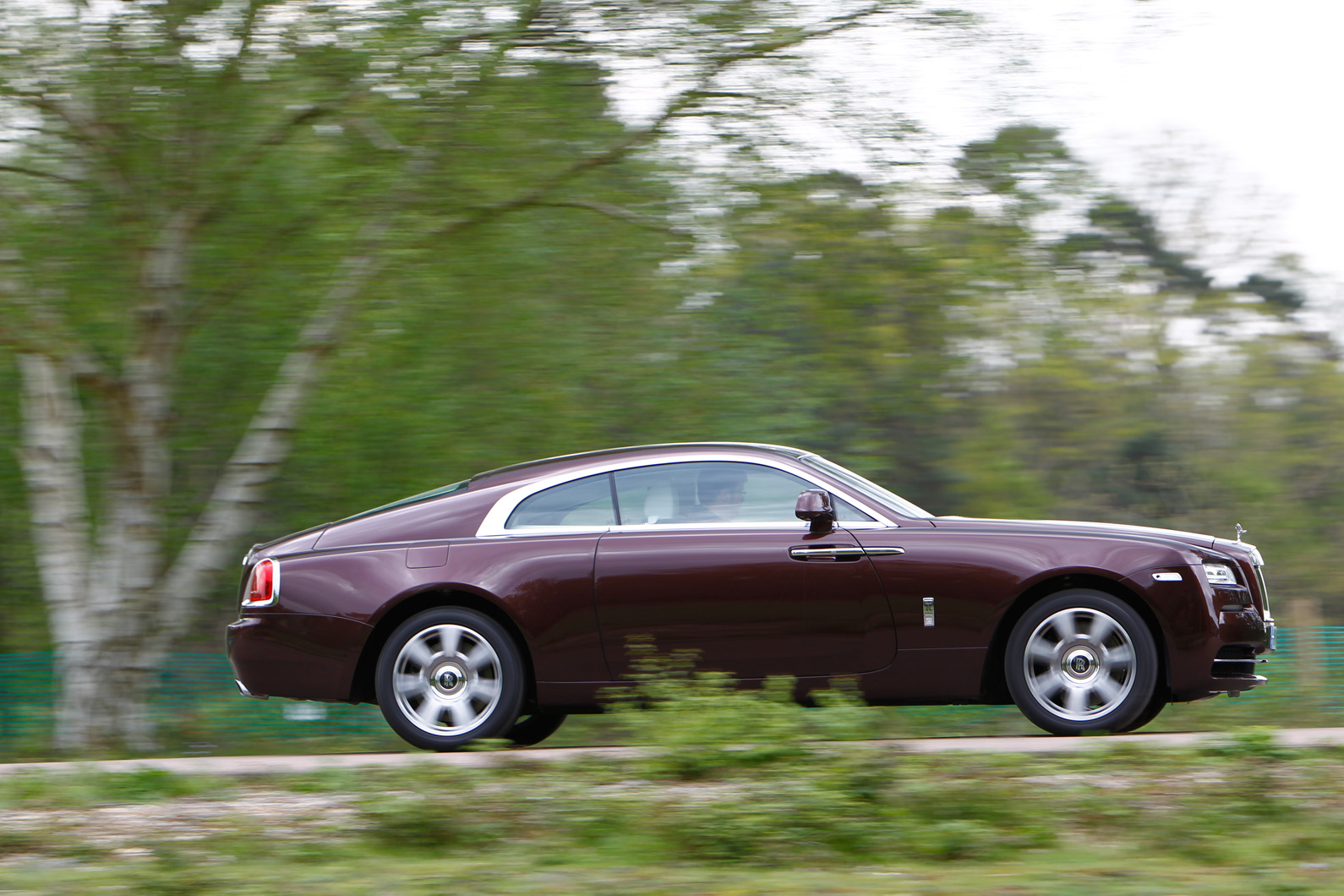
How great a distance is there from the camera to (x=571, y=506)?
7.02 meters

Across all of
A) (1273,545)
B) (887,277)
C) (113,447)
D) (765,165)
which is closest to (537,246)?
(765,165)

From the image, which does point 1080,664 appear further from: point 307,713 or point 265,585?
point 307,713

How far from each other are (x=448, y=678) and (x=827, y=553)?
6.48 ft

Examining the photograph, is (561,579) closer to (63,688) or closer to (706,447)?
(706,447)

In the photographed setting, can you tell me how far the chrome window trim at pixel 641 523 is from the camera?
271 inches

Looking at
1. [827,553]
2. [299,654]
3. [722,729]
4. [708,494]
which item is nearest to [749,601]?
[827,553]

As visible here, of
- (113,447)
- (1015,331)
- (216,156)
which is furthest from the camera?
(1015,331)

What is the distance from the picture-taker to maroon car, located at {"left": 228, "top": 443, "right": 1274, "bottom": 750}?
21.7ft

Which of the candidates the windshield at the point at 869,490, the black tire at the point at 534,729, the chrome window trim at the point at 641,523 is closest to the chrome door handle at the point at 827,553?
the chrome window trim at the point at 641,523

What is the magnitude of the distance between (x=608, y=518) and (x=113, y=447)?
470cm

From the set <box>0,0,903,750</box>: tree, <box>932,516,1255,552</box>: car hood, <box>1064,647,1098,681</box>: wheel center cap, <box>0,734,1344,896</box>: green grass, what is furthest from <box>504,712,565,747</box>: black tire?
<box>0,0,903,750</box>: tree

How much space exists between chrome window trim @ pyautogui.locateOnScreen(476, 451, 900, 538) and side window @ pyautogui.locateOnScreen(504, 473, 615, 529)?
23mm

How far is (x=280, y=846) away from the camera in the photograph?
454 centimetres

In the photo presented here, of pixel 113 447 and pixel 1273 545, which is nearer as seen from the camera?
pixel 113 447
